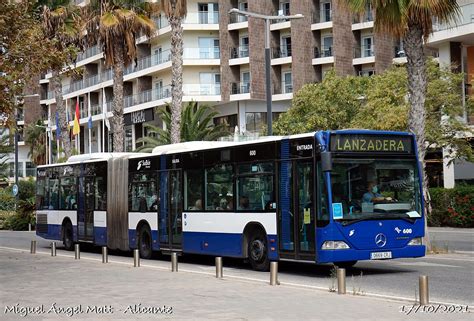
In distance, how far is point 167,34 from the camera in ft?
215

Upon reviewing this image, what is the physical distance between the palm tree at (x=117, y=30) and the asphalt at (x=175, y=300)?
22998 millimetres

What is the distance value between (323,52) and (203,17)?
10.3 meters

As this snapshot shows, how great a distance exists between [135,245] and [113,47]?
18.2 meters

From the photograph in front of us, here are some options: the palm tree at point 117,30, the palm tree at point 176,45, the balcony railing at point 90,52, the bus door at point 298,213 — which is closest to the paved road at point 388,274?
the bus door at point 298,213

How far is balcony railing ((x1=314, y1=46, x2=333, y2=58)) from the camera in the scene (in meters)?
62.5

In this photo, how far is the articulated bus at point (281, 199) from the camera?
51.4ft

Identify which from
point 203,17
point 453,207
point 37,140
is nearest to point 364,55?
point 203,17

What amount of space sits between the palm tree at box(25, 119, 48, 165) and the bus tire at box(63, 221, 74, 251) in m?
66.0

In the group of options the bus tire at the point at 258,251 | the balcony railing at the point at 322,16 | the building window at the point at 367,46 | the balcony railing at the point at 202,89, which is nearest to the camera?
the bus tire at the point at 258,251

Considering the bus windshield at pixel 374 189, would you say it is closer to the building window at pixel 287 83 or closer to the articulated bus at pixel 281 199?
the articulated bus at pixel 281 199

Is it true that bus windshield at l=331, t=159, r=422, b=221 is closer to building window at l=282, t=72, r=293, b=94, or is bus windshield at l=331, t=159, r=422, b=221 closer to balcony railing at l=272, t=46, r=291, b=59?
building window at l=282, t=72, r=293, b=94

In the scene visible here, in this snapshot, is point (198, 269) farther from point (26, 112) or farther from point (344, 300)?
point (26, 112)

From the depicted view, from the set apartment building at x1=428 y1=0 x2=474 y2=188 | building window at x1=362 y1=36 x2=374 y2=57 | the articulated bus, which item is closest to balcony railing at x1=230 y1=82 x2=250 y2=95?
building window at x1=362 y1=36 x2=374 y2=57

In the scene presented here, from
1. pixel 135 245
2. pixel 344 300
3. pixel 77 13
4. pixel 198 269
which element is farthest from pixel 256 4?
pixel 344 300
